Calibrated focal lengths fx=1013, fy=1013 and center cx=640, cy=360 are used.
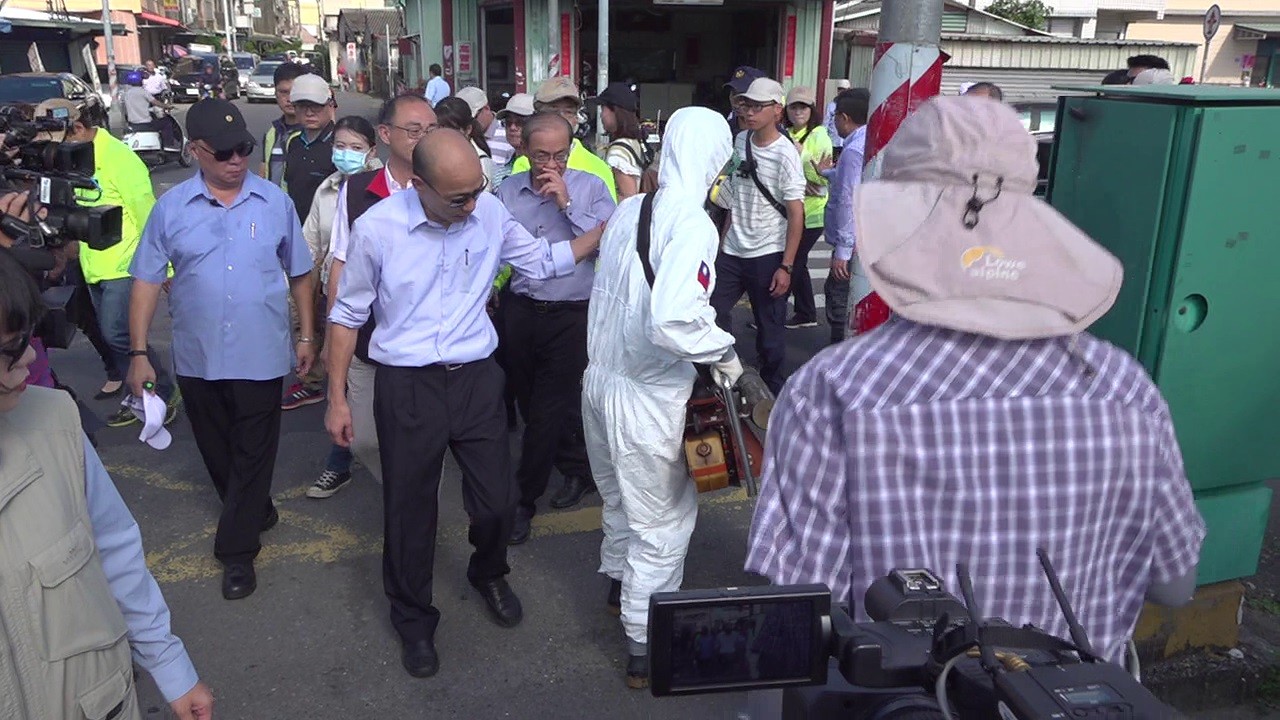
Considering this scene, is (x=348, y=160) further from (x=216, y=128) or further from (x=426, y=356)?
(x=426, y=356)

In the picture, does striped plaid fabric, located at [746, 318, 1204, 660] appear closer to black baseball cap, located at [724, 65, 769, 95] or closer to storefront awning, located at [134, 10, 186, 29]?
black baseball cap, located at [724, 65, 769, 95]

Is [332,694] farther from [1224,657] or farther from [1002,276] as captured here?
[1224,657]

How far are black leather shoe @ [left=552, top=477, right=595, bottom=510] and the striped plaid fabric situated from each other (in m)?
3.35

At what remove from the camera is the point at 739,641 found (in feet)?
4.25

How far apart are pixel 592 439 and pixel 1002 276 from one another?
7.21ft

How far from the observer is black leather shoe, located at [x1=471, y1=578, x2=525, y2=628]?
12.8ft

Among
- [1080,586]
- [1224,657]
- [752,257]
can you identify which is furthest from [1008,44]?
[1080,586]

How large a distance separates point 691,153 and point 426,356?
1.11 meters

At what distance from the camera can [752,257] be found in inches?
239

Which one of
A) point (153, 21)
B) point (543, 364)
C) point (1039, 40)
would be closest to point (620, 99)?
point (543, 364)

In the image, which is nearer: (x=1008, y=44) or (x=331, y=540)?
(x=331, y=540)

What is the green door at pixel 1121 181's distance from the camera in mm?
3025

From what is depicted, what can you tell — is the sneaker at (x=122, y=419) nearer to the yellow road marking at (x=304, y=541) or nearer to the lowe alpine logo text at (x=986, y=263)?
the yellow road marking at (x=304, y=541)

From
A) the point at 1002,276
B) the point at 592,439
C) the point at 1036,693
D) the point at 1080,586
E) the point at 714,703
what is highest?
the point at 1002,276
